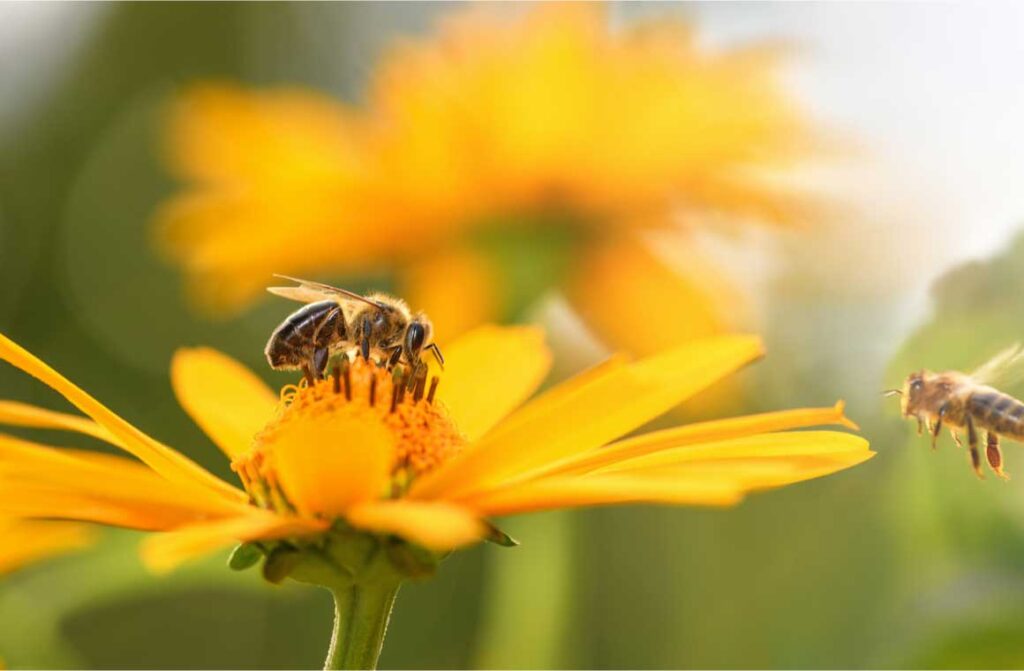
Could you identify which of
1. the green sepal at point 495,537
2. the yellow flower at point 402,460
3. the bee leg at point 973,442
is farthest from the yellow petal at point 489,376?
the bee leg at point 973,442

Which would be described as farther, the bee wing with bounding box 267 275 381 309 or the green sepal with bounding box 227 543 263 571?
the bee wing with bounding box 267 275 381 309

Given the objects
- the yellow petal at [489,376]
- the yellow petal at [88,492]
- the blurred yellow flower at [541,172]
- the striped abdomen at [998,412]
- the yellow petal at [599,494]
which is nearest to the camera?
the yellow petal at [599,494]

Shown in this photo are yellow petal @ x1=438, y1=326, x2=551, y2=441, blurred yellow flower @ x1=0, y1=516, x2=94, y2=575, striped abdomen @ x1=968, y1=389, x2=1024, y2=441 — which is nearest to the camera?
striped abdomen @ x1=968, y1=389, x2=1024, y2=441

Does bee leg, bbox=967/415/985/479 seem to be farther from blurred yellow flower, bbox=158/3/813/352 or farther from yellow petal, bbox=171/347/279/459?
blurred yellow flower, bbox=158/3/813/352

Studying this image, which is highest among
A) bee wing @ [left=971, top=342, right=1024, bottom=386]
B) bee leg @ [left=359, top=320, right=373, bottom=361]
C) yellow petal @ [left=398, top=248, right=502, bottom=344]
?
→ yellow petal @ [left=398, top=248, right=502, bottom=344]

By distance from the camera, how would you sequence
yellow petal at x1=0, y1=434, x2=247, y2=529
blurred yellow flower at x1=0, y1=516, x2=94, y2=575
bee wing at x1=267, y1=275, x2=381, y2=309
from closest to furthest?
1. yellow petal at x1=0, y1=434, x2=247, y2=529
2. blurred yellow flower at x1=0, y1=516, x2=94, y2=575
3. bee wing at x1=267, y1=275, x2=381, y2=309

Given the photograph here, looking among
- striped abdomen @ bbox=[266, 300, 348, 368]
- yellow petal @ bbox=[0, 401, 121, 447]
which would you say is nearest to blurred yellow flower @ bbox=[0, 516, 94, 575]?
yellow petal @ bbox=[0, 401, 121, 447]

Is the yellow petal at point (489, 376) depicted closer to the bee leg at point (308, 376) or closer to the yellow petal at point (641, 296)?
the bee leg at point (308, 376)

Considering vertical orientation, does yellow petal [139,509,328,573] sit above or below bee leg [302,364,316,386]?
below
